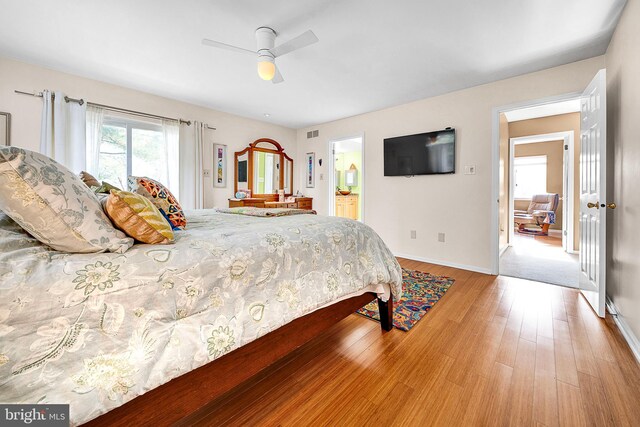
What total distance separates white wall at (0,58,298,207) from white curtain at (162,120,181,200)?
0.60 ft

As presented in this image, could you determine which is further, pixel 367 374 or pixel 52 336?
pixel 367 374

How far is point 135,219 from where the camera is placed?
3.28 ft

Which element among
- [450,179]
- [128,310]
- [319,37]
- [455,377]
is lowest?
[455,377]

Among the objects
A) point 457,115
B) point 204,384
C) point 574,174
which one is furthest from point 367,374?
point 574,174

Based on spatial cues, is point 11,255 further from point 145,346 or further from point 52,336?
point 145,346

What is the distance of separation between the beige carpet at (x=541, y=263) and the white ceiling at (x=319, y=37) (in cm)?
245

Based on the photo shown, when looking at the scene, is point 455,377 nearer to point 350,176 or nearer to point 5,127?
point 5,127

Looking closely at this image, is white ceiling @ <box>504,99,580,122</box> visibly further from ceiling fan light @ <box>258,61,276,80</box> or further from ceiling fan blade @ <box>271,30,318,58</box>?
ceiling fan light @ <box>258,61,276,80</box>

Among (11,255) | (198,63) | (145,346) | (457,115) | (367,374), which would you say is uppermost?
(198,63)

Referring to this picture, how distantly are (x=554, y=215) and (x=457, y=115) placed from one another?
15.5 feet

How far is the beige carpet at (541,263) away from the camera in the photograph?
3170 mm

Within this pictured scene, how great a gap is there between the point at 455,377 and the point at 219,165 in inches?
168

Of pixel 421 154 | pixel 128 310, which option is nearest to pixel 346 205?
pixel 421 154

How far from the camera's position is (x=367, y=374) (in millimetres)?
1510
